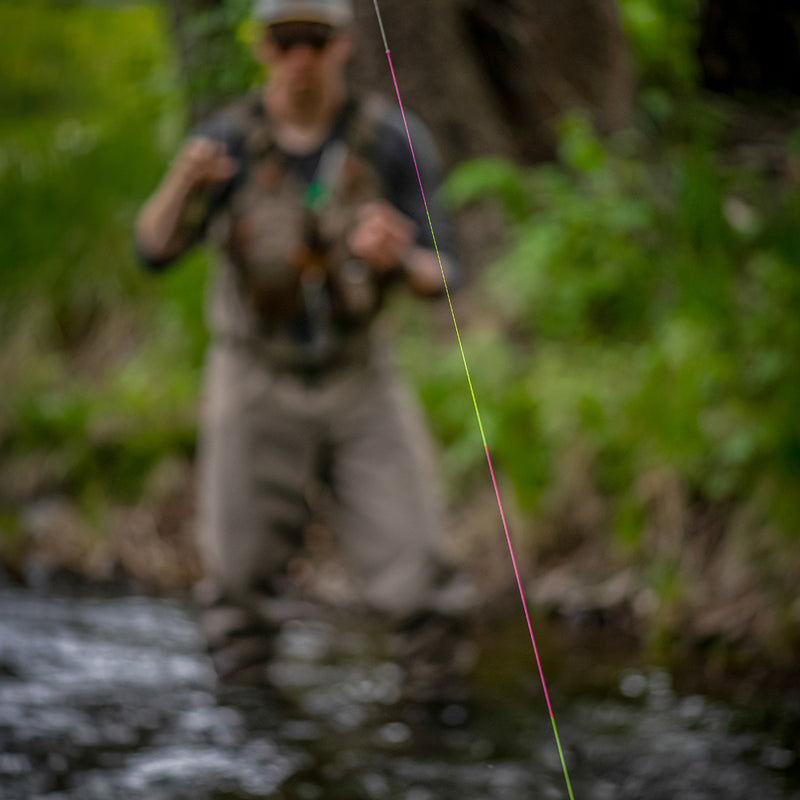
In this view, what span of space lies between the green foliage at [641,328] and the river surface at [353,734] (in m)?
0.84

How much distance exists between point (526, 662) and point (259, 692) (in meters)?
0.94

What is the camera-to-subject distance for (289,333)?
119 inches

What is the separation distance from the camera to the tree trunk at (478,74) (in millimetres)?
5719

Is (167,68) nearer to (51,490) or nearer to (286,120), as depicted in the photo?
(51,490)

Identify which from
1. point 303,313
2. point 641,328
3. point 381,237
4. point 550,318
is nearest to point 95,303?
point 550,318

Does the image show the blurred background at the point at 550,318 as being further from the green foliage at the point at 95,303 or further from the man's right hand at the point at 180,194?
the man's right hand at the point at 180,194

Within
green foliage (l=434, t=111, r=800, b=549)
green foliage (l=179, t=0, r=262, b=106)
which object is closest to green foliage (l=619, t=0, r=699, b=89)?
green foliage (l=434, t=111, r=800, b=549)

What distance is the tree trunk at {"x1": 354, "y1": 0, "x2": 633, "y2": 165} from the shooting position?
225 inches

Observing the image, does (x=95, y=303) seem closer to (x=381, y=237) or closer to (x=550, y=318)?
(x=550, y=318)

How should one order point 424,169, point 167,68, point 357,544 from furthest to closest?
point 167,68
point 357,544
point 424,169

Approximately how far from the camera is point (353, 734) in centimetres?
289

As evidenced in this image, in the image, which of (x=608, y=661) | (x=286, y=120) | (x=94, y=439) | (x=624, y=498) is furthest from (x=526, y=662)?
(x=94, y=439)

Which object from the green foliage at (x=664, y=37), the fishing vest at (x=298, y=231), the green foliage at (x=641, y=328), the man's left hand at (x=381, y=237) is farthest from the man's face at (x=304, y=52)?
the green foliage at (x=641, y=328)

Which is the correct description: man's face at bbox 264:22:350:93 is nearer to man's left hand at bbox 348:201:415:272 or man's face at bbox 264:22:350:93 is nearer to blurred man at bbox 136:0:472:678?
blurred man at bbox 136:0:472:678
